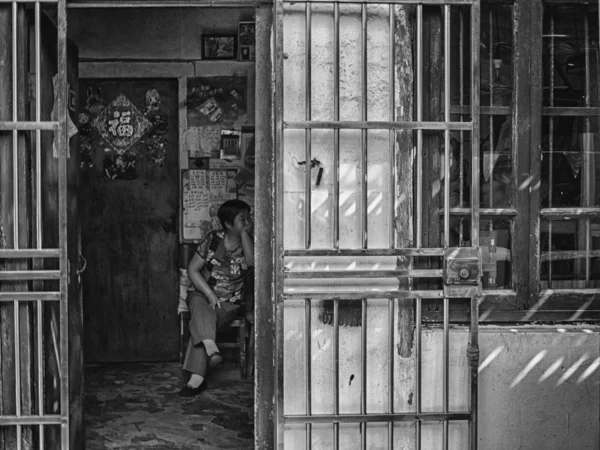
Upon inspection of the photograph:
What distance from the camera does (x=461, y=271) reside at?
3.76m

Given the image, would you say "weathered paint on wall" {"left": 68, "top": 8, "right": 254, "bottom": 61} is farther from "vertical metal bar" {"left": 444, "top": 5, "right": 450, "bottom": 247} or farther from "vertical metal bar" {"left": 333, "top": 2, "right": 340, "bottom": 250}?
"vertical metal bar" {"left": 444, "top": 5, "right": 450, "bottom": 247}

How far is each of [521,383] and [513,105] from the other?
1.42 meters

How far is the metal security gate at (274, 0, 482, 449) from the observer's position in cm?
374

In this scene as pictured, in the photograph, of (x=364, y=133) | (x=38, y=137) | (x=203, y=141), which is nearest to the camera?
(x=38, y=137)

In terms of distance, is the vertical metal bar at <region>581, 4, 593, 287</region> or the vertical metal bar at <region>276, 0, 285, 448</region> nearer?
the vertical metal bar at <region>276, 0, 285, 448</region>

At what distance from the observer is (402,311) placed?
3.93 metres

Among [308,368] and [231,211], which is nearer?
[308,368]

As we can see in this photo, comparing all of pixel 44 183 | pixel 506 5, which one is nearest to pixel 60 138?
pixel 44 183

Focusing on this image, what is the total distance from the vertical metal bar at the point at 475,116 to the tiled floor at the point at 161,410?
2.02 m

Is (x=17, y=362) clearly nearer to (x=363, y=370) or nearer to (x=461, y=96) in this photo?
(x=363, y=370)

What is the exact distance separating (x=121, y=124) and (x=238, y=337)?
79.3 inches

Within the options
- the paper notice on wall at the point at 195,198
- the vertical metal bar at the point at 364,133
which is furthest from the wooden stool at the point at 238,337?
the vertical metal bar at the point at 364,133

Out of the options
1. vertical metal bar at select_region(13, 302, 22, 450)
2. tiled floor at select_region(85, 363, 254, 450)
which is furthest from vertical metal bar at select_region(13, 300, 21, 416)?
tiled floor at select_region(85, 363, 254, 450)

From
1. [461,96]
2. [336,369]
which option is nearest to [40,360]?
[336,369]
